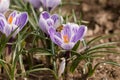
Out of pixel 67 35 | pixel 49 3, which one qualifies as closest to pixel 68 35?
pixel 67 35

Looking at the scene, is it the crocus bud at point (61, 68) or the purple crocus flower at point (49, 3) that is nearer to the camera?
the crocus bud at point (61, 68)

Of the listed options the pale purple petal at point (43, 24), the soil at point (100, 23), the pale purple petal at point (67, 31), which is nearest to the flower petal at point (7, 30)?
the pale purple petal at point (43, 24)

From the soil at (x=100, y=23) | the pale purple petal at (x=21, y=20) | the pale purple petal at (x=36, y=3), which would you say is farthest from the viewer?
the pale purple petal at (x=36, y=3)

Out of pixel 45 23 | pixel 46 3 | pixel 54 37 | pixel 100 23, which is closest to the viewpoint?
pixel 54 37

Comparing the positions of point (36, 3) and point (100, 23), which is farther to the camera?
point (100, 23)

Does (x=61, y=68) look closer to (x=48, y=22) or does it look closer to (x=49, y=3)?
(x=48, y=22)

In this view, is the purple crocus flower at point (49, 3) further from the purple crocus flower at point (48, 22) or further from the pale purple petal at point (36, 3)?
the purple crocus flower at point (48, 22)

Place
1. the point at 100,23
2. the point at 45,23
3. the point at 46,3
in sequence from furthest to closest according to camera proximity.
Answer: the point at 100,23 < the point at 46,3 < the point at 45,23
